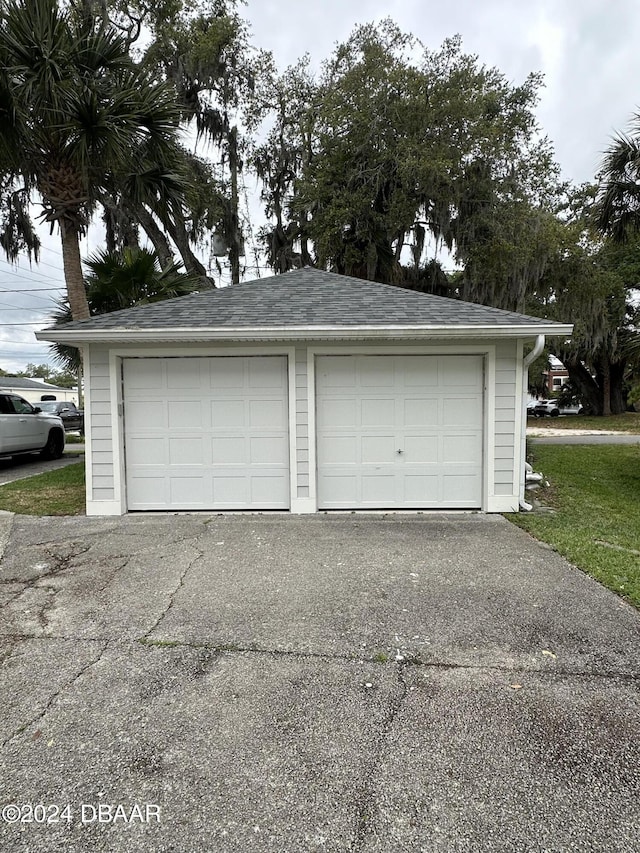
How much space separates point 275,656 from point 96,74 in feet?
29.4

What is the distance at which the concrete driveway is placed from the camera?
1.76 meters

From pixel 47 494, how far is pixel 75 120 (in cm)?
562

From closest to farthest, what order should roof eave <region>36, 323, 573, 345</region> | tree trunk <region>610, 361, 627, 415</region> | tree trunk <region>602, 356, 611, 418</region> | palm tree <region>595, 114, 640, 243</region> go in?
roof eave <region>36, 323, 573, 345</region>
palm tree <region>595, 114, 640, 243</region>
tree trunk <region>602, 356, 611, 418</region>
tree trunk <region>610, 361, 627, 415</region>

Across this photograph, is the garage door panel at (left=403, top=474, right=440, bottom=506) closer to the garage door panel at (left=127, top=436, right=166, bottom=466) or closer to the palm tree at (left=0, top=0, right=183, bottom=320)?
the garage door panel at (left=127, top=436, right=166, bottom=466)

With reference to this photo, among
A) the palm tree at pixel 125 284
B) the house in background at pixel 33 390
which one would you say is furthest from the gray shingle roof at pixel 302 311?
the house in background at pixel 33 390

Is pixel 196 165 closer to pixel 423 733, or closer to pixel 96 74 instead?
pixel 96 74

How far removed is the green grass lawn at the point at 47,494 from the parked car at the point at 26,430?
4.97 feet

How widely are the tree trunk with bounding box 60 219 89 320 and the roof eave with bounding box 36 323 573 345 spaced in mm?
2901

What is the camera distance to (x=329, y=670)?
8.96ft

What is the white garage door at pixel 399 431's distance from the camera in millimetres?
6250

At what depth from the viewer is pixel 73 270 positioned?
851 centimetres

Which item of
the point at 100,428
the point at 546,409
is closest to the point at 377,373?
the point at 100,428

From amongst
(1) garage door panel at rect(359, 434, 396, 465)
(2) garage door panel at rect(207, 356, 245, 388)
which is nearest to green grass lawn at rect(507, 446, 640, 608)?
(1) garage door panel at rect(359, 434, 396, 465)

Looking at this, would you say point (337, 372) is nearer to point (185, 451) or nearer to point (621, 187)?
point (185, 451)
